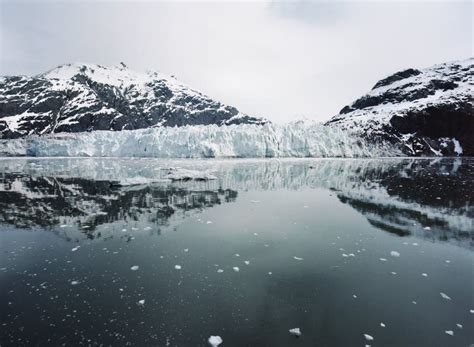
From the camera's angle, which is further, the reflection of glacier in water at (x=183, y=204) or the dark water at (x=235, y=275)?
the reflection of glacier in water at (x=183, y=204)

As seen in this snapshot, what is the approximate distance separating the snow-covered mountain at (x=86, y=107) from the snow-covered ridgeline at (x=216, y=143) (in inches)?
3633

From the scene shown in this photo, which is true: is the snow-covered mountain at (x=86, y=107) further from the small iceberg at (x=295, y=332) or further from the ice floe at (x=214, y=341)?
the small iceberg at (x=295, y=332)

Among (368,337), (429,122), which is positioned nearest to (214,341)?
(368,337)

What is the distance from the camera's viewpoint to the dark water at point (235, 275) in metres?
4.02

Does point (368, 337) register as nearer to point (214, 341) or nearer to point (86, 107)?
point (214, 341)

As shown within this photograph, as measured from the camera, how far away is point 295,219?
980 centimetres

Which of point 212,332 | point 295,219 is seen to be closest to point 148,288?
point 212,332

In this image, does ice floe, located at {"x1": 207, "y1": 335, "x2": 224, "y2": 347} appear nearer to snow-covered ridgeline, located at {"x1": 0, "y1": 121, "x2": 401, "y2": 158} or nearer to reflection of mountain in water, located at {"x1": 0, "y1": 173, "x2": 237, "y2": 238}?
reflection of mountain in water, located at {"x1": 0, "y1": 173, "x2": 237, "y2": 238}

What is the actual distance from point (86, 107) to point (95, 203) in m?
160

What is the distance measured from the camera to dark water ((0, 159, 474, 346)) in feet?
13.2

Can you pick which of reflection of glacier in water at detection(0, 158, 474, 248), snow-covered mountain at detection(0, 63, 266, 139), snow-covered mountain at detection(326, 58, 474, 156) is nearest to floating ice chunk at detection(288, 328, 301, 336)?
reflection of glacier in water at detection(0, 158, 474, 248)

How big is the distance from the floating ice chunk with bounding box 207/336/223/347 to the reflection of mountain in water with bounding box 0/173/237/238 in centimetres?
521

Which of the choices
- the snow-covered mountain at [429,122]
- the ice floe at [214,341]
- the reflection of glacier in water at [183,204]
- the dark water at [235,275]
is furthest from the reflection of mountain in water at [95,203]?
the snow-covered mountain at [429,122]

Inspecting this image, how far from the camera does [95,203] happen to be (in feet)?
38.2
